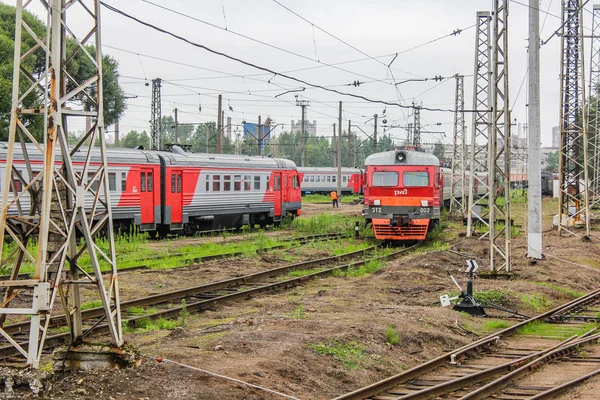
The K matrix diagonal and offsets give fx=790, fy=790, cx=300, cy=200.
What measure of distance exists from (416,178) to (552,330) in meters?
13.1

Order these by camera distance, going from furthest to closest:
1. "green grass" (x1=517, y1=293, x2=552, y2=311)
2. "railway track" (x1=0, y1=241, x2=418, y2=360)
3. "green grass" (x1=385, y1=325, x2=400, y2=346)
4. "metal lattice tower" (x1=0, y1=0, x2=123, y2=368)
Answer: "green grass" (x1=517, y1=293, x2=552, y2=311) → "green grass" (x1=385, y1=325, x2=400, y2=346) → "railway track" (x1=0, y1=241, x2=418, y2=360) → "metal lattice tower" (x1=0, y1=0, x2=123, y2=368)

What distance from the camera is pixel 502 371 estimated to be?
36.2 feet

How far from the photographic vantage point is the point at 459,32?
26156 millimetres

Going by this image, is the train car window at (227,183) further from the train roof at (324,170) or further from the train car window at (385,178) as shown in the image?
the train roof at (324,170)

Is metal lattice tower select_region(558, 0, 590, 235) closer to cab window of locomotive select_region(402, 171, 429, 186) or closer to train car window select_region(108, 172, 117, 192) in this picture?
cab window of locomotive select_region(402, 171, 429, 186)

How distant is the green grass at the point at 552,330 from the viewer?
1421 centimetres

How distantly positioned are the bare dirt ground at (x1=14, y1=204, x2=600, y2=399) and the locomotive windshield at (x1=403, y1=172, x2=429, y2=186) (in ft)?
20.6

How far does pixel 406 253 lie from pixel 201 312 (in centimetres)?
1310

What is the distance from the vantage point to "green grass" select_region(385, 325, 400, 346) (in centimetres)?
1191

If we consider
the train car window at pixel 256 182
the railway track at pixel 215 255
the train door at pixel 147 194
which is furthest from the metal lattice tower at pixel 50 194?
the train car window at pixel 256 182

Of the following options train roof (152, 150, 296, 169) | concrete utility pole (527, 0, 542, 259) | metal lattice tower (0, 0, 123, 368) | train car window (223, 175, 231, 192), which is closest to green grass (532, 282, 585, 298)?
concrete utility pole (527, 0, 542, 259)

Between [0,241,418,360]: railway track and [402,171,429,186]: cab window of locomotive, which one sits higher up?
[402,171,429,186]: cab window of locomotive

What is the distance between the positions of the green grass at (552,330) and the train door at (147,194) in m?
15.2

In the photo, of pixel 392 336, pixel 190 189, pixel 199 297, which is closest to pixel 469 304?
pixel 392 336
